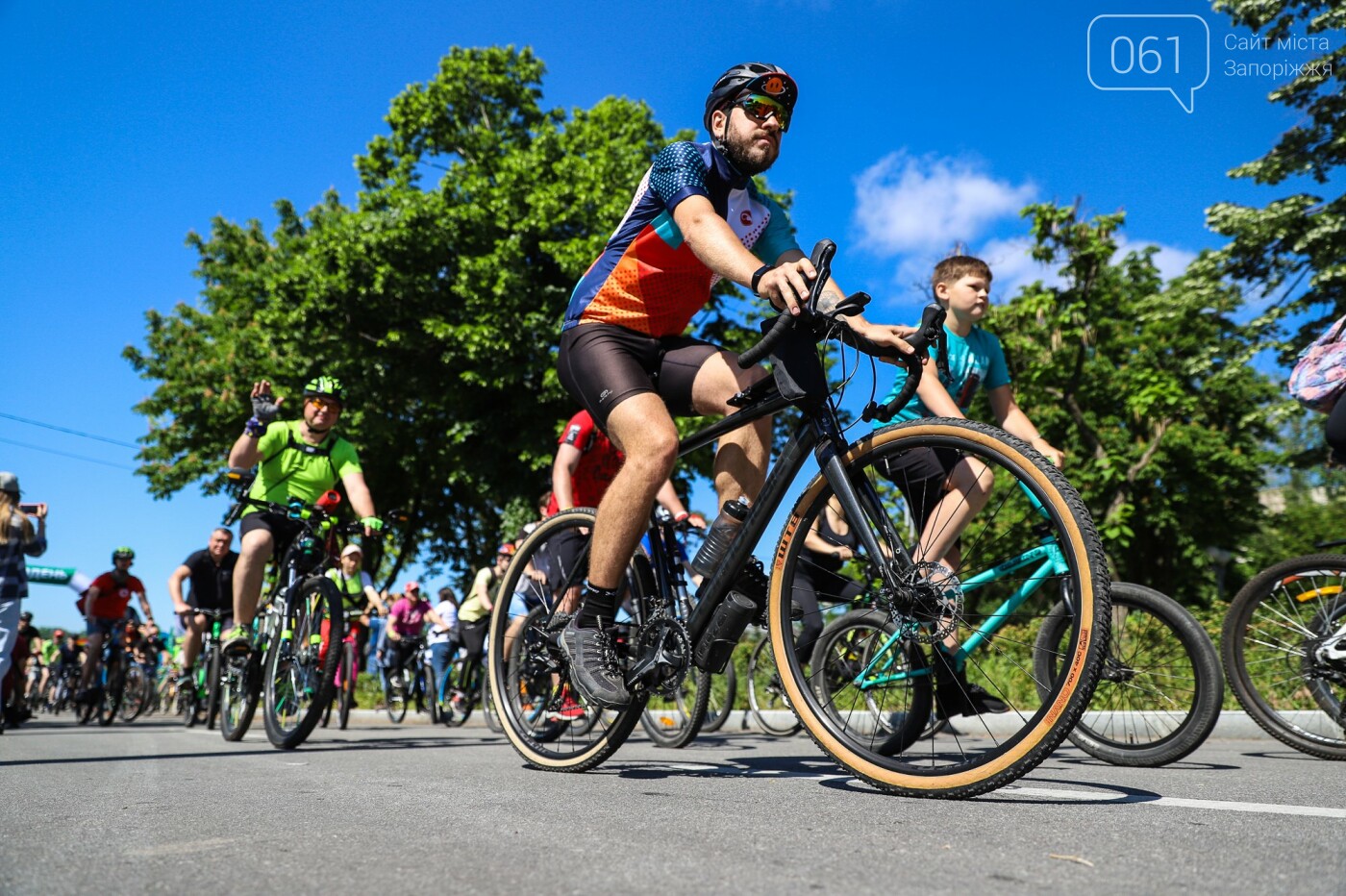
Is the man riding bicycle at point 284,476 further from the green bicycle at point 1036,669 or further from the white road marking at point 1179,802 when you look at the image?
the white road marking at point 1179,802

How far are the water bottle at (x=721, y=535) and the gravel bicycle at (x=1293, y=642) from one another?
254 cm

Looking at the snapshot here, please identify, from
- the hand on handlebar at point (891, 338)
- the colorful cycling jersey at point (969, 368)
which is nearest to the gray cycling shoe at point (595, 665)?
the hand on handlebar at point (891, 338)

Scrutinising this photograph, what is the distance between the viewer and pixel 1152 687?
442 centimetres

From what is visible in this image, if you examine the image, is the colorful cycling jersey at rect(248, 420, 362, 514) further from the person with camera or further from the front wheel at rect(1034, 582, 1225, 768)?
the front wheel at rect(1034, 582, 1225, 768)

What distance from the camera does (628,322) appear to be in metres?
3.56

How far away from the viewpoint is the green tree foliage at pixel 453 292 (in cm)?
2167

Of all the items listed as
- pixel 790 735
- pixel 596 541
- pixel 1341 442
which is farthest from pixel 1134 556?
pixel 596 541

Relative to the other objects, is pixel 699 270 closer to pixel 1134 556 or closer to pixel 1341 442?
pixel 1341 442

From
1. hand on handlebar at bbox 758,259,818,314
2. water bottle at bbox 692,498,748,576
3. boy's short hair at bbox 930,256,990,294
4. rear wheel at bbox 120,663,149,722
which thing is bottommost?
rear wheel at bbox 120,663,149,722

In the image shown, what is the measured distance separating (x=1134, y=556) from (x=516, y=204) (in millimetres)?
18796

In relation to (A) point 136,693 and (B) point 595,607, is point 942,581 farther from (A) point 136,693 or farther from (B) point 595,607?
(A) point 136,693

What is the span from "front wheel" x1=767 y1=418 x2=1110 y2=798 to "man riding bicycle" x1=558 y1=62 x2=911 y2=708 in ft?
1.71

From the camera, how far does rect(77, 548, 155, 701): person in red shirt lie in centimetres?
1249

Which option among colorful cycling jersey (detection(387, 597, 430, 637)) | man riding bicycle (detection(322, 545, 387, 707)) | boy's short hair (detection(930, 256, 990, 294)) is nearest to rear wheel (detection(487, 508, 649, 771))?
boy's short hair (detection(930, 256, 990, 294))
